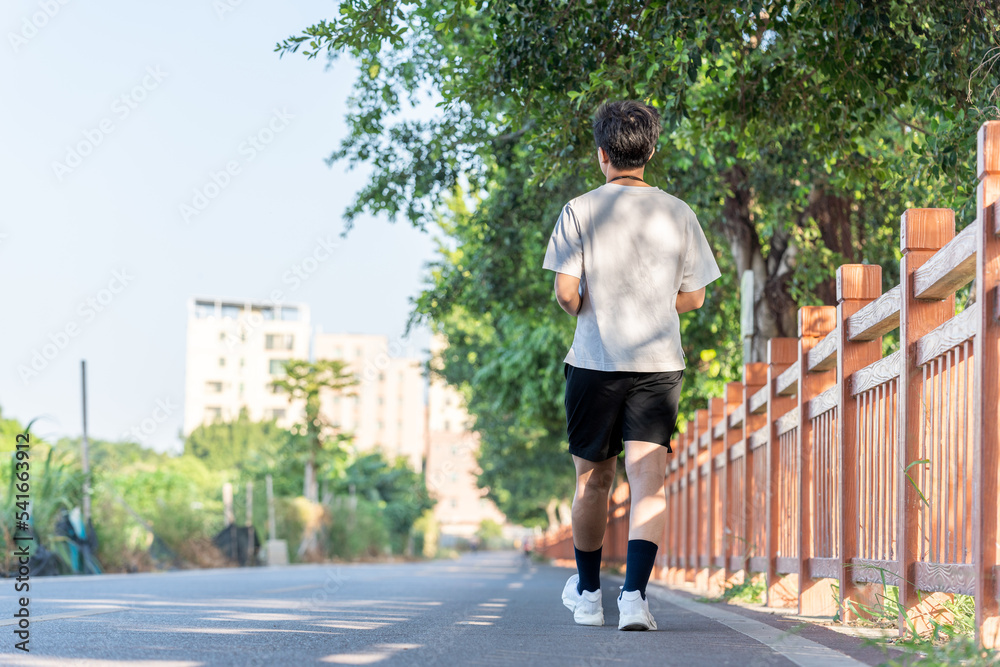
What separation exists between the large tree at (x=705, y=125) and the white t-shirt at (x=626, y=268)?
5.32 feet

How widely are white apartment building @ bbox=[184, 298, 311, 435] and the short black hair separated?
115 metres

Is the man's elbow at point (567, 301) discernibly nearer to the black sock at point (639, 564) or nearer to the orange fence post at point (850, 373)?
the black sock at point (639, 564)

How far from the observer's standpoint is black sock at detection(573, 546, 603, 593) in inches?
177

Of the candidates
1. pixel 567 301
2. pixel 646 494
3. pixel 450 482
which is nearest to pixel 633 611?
pixel 646 494

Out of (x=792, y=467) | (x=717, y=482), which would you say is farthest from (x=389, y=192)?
(x=792, y=467)

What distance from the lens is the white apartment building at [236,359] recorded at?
119m

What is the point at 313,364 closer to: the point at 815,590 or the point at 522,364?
the point at 522,364

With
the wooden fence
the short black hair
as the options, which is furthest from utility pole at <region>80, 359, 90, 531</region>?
the short black hair

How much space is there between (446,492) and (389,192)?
435 feet

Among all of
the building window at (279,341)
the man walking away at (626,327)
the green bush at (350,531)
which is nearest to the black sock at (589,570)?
the man walking away at (626,327)

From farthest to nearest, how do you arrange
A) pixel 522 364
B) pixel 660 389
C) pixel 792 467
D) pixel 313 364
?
pixel 313 364 → pixel 522 364 → pixel 792 467 → pixel 660 389

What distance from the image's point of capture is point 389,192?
10.7 meters

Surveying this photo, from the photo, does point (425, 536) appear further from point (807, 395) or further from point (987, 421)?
point (987, 421)

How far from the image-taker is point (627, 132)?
176 inches
